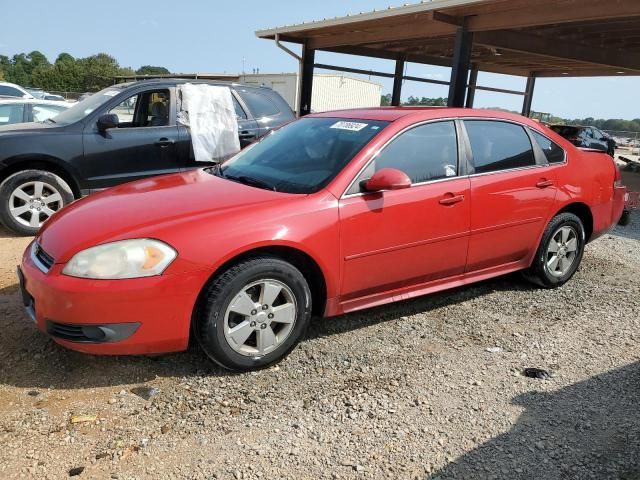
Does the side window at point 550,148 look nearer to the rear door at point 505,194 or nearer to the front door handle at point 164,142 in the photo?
the rear door at point 505,194

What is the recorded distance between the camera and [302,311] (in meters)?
3.17

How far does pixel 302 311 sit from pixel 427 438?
1027 mm

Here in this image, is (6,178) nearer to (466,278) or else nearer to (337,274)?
(337,274)

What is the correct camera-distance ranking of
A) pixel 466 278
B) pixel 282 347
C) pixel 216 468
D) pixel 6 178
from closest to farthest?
pixel 216 468, pixel 282 347, pixel 466 278, pixel 6 178

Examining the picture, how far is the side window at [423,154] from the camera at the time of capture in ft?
11.6

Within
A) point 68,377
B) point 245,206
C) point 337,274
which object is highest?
point 245,206

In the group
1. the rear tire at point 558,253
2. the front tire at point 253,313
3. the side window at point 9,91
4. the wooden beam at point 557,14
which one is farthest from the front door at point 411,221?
the side window at point 9,91

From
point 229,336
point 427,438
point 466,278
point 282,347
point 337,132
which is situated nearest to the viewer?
point 427,438

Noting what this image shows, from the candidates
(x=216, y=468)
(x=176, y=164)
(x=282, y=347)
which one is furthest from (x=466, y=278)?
(x=176, y=164)

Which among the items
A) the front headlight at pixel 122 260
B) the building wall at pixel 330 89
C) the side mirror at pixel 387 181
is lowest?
the front headlight at pixel 122 260

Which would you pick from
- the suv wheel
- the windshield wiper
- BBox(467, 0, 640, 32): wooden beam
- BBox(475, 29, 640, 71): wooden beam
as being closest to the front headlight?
the windshield wiper

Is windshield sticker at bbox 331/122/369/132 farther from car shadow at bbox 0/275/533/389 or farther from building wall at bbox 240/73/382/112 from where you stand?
building wall at bbox 240/73/382/112

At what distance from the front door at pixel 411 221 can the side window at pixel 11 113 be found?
23.0ft

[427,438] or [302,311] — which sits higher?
[302,311]
